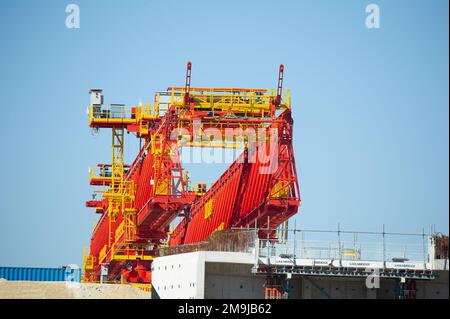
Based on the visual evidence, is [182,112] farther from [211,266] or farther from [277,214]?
[211,266]

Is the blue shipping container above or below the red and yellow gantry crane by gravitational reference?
below

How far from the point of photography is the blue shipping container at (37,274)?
83500mm

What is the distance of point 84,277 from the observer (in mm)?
110812

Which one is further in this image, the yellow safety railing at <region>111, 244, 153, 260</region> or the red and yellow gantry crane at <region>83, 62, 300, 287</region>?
the yellow safety railing at <region>111, 244, 153, 260</region>

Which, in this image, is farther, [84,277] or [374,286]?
[84,277]

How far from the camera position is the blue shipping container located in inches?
3287

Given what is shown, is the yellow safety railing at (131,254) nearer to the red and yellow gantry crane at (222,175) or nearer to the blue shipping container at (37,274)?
the red and yellow gantry crane at (222,175)

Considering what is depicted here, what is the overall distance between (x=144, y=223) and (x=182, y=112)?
13.0 metres

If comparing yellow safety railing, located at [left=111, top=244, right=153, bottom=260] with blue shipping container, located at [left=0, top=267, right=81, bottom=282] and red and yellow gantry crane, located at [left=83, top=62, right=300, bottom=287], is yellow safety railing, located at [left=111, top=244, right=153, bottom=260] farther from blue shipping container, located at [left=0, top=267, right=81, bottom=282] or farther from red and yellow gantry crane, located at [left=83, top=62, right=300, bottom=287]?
blue shipping container, located at [left=0, top=267, right=81, bottom=282]

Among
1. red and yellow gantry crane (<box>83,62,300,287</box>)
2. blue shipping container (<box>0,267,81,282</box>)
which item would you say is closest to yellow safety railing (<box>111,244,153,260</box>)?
red and yellow gantry crane (<box>83,62,300,287</box>)

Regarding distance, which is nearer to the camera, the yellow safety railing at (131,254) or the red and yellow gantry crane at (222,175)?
the red and yellow gantry crane at (222,175)

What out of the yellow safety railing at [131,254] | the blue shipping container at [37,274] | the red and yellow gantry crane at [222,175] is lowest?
the blue shipping container at [37,274]

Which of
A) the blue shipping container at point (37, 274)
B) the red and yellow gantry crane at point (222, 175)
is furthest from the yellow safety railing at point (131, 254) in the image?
the blue shipping container at point (37, 274)
